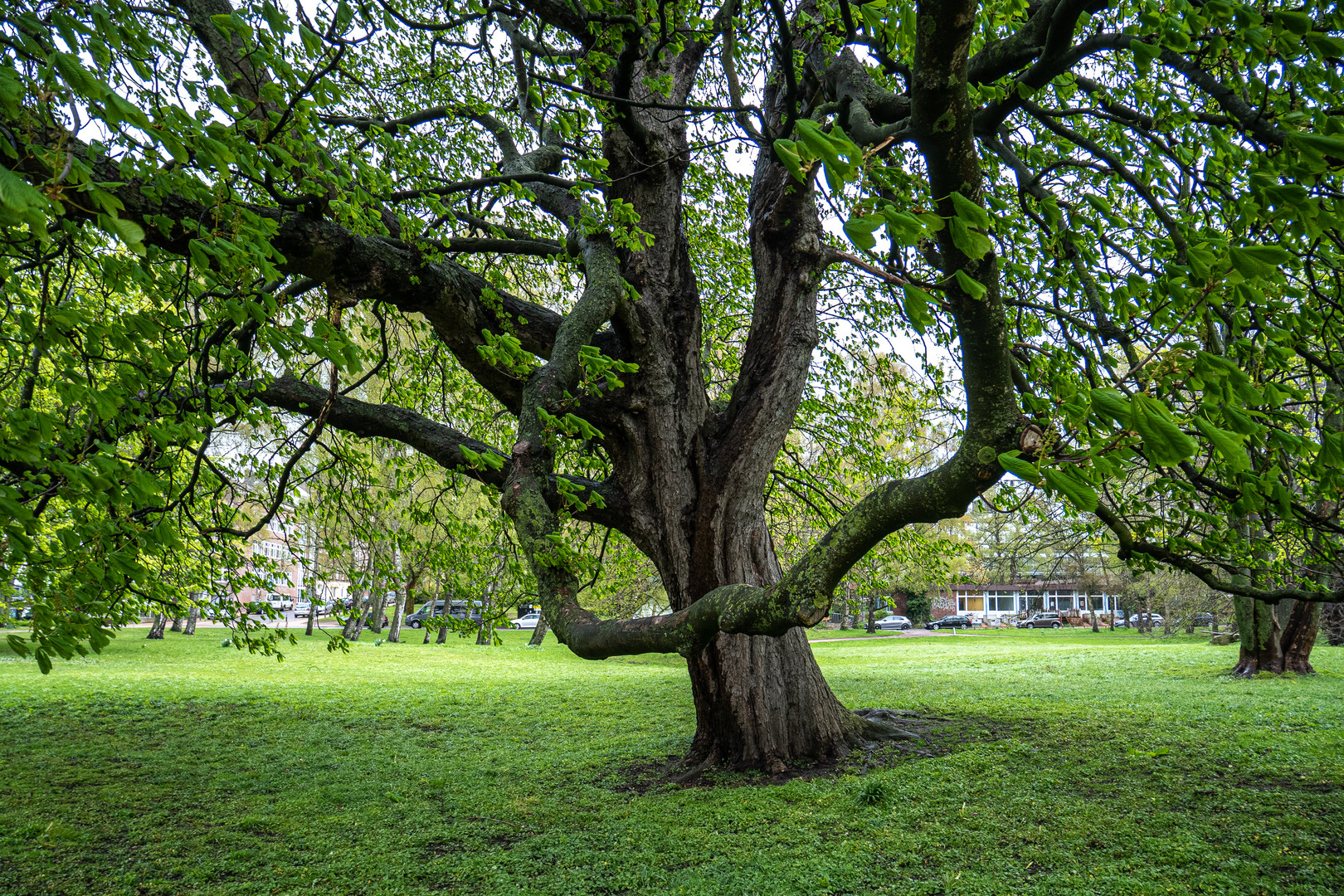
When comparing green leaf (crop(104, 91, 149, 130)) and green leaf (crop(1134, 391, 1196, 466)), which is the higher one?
green leaf (crop(104, 91, 149, 130))

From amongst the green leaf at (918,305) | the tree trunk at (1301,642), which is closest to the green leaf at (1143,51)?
the green leaf at (918,305)

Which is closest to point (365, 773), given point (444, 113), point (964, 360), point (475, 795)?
point (475, 795)

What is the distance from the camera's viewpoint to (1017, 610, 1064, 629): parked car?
50969 mm

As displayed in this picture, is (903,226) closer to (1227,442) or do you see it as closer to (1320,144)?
(1227,442)

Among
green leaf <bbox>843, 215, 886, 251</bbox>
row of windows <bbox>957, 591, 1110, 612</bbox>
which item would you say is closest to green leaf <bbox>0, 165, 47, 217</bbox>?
green leaf <bbox>843, 215, 886, 251</bbox>

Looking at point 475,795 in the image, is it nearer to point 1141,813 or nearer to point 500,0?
point 1141,813

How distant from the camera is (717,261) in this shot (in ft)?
32.8

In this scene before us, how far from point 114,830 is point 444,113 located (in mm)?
6564

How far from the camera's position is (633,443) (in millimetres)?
6527

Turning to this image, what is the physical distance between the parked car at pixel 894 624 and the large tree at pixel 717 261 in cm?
4389

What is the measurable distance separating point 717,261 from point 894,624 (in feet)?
152

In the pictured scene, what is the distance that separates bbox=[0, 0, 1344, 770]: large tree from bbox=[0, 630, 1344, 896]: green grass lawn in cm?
150

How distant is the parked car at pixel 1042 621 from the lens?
2007 inches

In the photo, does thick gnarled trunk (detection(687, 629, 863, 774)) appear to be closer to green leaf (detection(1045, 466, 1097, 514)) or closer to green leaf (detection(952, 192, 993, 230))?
green leaf (detection(1045, 466, 1097, 514))
